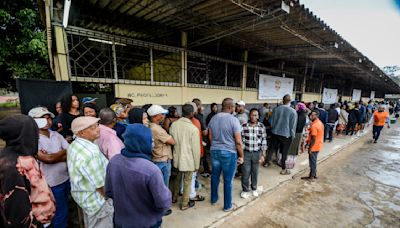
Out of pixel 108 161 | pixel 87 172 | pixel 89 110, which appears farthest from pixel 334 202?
pixel 89 110

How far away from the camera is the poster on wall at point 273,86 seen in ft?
29.1

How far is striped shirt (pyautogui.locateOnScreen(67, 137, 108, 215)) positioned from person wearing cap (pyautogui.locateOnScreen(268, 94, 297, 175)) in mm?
3819

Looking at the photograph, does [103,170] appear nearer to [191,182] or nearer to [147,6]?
[191,182]

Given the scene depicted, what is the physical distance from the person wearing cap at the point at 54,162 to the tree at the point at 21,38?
7662mm

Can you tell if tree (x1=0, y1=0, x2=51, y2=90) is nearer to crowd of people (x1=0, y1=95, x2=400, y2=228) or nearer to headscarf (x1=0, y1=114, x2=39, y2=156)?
crowd of people (x1=0, y1=95, x2=400, y2=228)

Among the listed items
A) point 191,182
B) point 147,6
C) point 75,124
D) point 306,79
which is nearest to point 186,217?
point 191,182

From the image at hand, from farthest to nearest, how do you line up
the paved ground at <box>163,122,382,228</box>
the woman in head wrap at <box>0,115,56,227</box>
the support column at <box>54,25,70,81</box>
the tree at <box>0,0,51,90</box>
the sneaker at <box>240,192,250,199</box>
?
the tree at <box>0,0,51,90</box>
the support column at <box>54,25,70,81</box>
the sneaker at <box>240,192,250,199</box>
the paved ground at <box>163,122,382,228</box>
the woman in head wrap at <box>0,115,56,227</box>

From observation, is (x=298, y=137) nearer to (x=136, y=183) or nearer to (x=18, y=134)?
(x=136, y=183)

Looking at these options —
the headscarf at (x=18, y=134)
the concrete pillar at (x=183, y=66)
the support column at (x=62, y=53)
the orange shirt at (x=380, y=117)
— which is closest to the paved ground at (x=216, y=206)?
the headscarf at (x=18, y=134)

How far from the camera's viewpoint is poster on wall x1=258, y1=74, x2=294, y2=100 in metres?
8.86

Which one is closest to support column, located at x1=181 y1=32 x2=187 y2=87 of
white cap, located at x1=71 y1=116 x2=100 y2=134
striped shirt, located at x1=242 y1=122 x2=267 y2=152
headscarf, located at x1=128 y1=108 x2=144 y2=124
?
striped shirt, located at x1=242 y1=122 x2=267 y2=152

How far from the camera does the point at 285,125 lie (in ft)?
13.2

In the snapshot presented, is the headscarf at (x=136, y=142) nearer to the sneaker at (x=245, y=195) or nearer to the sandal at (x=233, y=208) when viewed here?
the sandal at (x=233, y=208)

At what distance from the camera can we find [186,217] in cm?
268
